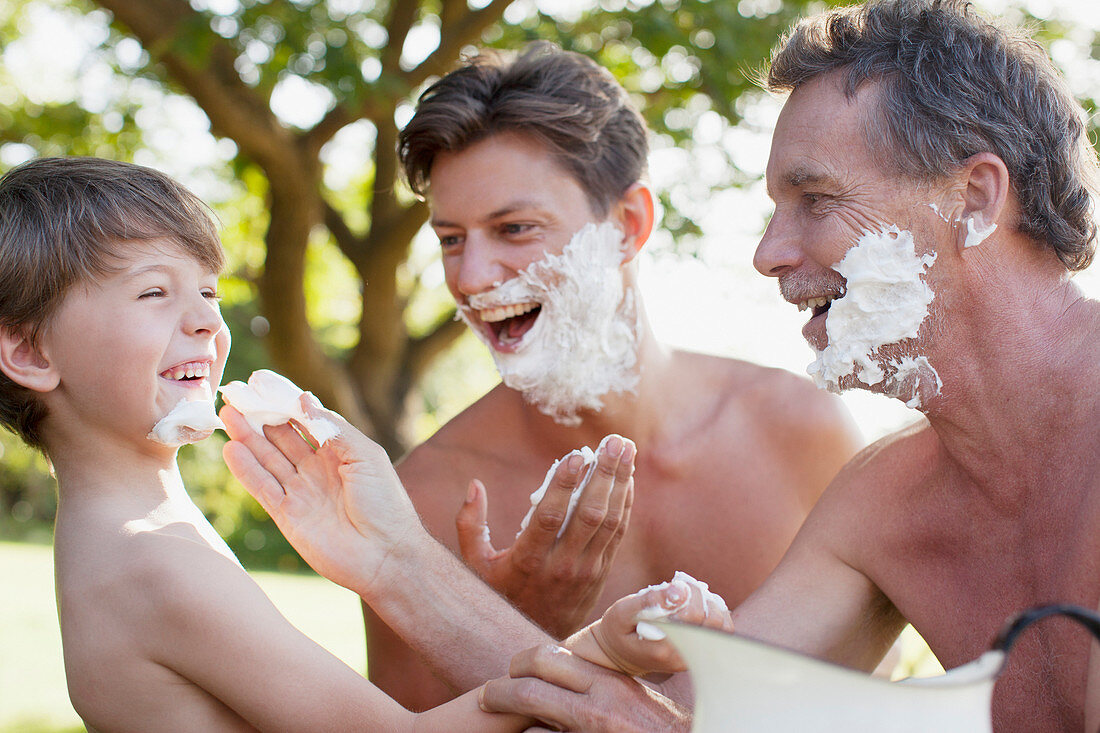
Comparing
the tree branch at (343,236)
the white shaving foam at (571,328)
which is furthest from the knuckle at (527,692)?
the tree branch at (343,236)

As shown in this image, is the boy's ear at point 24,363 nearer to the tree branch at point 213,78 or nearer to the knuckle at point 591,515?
the knuckle at point 591,515

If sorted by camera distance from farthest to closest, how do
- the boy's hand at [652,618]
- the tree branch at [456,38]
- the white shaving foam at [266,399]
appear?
the tree branch at [456,38] < the white shaving foam at [266,399] < the boy's hand at [652,618]

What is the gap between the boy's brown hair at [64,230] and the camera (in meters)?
1.69

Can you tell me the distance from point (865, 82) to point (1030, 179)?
0.36 metres

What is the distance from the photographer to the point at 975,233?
176cm

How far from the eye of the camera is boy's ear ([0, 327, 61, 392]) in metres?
1.69

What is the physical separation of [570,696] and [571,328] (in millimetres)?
1235

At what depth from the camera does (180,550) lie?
1588 millimetres

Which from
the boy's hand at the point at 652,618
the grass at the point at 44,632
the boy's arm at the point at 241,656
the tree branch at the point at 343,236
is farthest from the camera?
the tree branch at the point at 343,236

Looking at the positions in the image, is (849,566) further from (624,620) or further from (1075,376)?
(624,620)

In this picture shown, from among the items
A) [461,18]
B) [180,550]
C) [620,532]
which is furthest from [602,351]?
[461,18]

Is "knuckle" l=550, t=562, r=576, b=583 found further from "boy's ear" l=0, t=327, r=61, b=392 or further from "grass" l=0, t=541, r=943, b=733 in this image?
"grass" l=0, t=541, r=943, b=733

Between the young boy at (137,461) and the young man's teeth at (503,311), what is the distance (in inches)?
31.6

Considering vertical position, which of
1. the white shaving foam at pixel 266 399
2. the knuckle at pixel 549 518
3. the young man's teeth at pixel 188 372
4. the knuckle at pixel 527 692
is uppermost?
the young man's teeth at pixel 188 372
